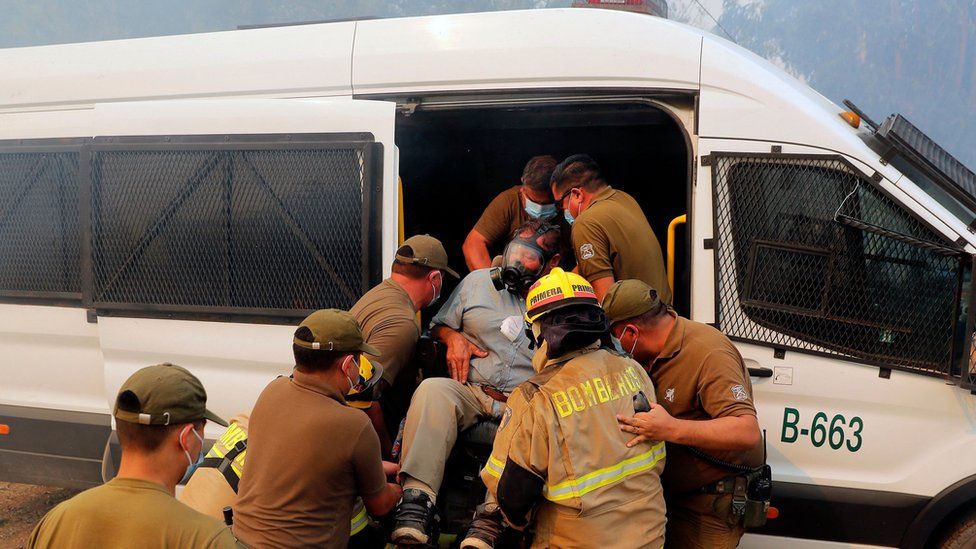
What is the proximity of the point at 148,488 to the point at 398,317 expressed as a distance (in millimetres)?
1708

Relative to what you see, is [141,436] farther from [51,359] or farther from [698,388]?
[51,359]

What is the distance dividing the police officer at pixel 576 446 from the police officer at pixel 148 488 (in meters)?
1.04

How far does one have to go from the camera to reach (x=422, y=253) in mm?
3818

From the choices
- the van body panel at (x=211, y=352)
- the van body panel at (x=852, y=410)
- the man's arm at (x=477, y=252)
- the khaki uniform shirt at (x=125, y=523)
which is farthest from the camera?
the man's arm at (x=477, y=252)

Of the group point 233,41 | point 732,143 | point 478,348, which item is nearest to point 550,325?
point 478,348

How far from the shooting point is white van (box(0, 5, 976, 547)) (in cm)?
356

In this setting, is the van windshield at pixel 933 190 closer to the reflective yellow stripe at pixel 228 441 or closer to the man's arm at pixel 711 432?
the man's arm at pixel 711 432

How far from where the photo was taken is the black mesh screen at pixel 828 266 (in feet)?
11.4

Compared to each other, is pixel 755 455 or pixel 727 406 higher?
pixel 727 406

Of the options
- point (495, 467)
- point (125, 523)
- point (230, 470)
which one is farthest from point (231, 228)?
point (125, 523)

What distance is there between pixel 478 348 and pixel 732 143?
55.7 inches

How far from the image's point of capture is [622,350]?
334 cm

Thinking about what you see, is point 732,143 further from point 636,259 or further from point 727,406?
point 727,406

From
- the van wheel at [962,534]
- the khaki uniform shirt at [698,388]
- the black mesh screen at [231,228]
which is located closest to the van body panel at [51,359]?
the black mesh screen at [231,228]
